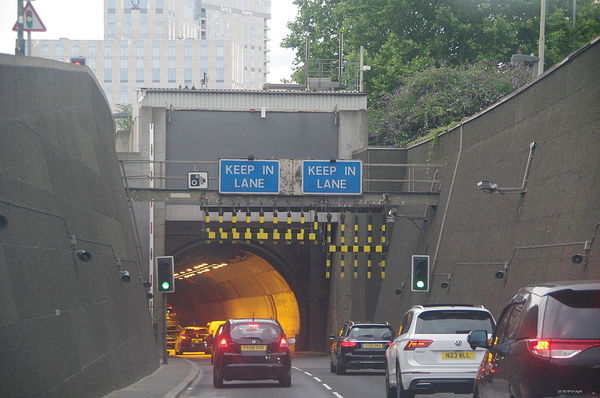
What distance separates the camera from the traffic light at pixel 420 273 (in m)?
33.6

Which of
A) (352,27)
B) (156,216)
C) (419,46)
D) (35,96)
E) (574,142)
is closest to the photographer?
(35,96)

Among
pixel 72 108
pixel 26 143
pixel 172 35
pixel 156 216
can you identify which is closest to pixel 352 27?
pixel 156 216

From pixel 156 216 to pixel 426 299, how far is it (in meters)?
14.3

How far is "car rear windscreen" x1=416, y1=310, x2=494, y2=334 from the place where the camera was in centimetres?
1809

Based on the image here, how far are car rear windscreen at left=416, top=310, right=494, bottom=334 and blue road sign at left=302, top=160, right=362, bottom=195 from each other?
19.7 meters

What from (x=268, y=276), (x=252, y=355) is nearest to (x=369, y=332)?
(x=252, y=355)

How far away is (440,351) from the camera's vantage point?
58.8 ft

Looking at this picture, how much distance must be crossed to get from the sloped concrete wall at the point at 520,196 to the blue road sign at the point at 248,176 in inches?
238

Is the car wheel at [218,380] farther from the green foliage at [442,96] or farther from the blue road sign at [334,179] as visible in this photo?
the green foliage at [442,96]

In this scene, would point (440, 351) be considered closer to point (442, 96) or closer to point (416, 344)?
point (416, 344)

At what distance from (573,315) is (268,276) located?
50776 mm

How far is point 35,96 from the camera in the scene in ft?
55.1

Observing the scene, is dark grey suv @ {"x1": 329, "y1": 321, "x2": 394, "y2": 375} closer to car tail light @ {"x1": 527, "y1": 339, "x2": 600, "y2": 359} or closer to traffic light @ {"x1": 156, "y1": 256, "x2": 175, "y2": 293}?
traffic light @ {"x1": 156, "y1": 256, "x2": 175, "y2": 293}

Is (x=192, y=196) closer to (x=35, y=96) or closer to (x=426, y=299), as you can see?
(x=426, y=299)
